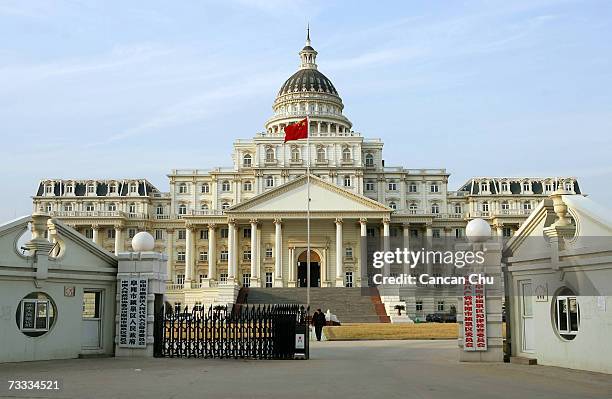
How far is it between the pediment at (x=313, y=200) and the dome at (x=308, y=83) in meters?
26.7

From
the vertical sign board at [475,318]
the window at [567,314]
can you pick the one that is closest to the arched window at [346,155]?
the vertical sign board at [475,318]

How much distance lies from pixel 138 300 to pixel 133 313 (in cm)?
44

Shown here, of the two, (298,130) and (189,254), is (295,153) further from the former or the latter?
(298,130)

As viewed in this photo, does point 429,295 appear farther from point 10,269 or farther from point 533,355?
point 10,269

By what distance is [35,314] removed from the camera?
2041 centimetres

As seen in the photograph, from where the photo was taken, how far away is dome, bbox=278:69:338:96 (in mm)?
92500

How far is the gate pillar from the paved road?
1042 mm

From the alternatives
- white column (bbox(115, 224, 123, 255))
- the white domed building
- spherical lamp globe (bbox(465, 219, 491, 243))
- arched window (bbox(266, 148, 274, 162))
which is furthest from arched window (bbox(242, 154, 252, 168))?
spherical lamp globe (bbox(465, 219, 491, 243))

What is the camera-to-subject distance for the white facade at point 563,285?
664 inches

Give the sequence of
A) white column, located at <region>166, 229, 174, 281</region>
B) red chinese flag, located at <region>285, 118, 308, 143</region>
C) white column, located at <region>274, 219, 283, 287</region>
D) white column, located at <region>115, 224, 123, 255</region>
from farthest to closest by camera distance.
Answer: white column, located at <region>166, 229, 174, 281</region> → white column, located at <region>115, 224, 123, 255</region> → white column, located at <region>274, 219, 283, 287</region> → red chinese flag, located at <region>285, 118, 308, 143</region>

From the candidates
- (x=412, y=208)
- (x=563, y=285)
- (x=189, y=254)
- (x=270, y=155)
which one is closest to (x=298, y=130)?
(x=270, y=155)

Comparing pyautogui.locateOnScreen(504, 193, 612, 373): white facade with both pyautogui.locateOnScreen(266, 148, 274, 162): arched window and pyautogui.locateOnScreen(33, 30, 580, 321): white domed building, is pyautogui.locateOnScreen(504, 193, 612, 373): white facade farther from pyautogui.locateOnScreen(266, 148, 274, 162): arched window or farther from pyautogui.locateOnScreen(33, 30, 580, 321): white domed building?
pyautogui.locateOnScreen(266, 148, 274, 162): arched window

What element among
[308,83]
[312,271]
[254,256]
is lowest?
[312,271]

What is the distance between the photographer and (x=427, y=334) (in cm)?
3916
